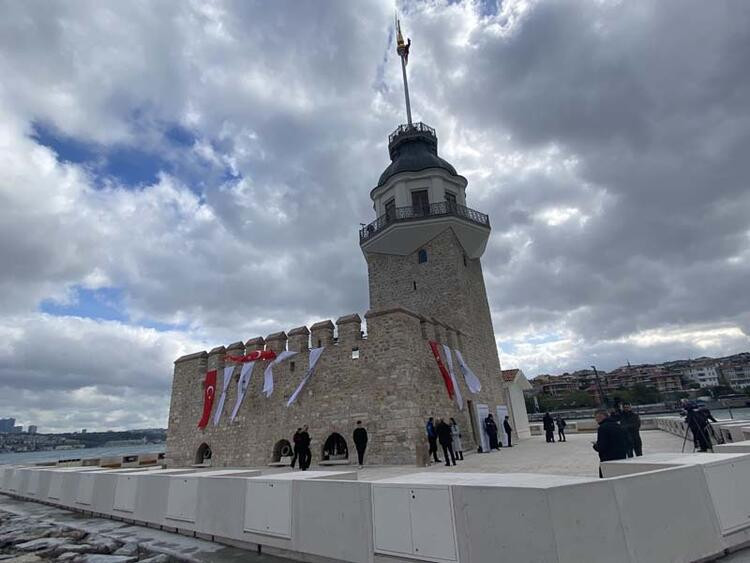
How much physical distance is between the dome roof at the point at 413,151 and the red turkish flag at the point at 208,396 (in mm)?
11786

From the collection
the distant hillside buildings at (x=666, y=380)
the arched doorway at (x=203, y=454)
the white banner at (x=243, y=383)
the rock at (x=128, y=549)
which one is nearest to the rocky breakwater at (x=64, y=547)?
the rock at (x=128, y=549)

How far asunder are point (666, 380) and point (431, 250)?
10783cm

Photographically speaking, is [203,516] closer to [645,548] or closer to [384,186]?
[645,548]

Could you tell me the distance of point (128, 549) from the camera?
527 centimetres

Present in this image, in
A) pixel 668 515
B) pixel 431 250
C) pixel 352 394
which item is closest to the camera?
pixel 668 515

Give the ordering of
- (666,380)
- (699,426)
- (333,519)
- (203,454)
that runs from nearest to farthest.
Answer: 1. (333,519)
2. (699,426)
3. (203,454)
4. (666,380)

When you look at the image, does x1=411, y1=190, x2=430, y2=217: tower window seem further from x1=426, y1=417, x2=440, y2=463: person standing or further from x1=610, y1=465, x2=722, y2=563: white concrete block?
x1=610, y1=465, x2=722, y2=563: white concrete block

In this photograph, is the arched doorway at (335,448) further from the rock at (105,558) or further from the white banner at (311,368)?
the rock at (105,558)

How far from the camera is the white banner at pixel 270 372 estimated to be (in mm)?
14664

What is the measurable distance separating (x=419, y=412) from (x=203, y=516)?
24.8ft

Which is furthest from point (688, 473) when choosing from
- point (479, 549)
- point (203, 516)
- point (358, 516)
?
point (203, 516)

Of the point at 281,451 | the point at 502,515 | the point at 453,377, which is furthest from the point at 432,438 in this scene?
the point at 502,515

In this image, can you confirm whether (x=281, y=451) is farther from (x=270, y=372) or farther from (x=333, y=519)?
(x=333, y=519)

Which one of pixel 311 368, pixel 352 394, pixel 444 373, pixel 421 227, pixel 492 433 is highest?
pixel 421 227
